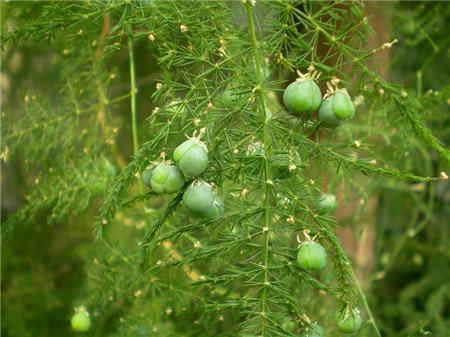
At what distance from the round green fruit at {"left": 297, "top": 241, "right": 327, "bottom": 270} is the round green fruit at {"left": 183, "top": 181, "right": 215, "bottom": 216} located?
0.12 meters

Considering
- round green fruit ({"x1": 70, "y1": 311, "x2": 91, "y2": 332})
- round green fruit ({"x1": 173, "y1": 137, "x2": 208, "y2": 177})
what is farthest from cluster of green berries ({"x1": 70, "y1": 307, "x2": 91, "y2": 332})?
round green fruit ({"x1": 173, "y1": 137, "x2": 208, "y2": 177})

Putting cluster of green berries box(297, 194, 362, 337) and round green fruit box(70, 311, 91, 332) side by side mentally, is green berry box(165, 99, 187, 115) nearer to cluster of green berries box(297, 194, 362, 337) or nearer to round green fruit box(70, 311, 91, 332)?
cluster of green berries box(297, 194, 362, 337)

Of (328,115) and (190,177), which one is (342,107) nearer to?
(328,115)

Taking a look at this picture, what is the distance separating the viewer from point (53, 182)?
1238 mm

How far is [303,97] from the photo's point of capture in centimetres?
84

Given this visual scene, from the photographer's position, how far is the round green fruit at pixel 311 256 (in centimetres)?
82

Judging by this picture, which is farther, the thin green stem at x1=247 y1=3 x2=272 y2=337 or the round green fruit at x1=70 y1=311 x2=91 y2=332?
the round green fruit at x1=70 y1=311 x2=91 y2=332

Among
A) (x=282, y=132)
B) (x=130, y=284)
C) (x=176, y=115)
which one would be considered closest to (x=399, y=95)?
(x=282, y=132)

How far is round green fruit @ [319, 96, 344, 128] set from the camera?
87 centimetres

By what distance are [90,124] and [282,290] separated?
60 centimetres

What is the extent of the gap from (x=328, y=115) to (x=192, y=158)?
0.62 ft

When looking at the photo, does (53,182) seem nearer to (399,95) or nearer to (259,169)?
(259,169)

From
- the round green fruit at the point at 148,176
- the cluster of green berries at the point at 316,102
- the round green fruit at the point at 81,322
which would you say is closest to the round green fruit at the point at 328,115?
the cluster of green berries at the point at 316,102

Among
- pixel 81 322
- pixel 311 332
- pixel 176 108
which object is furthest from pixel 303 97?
pixel 81 322
